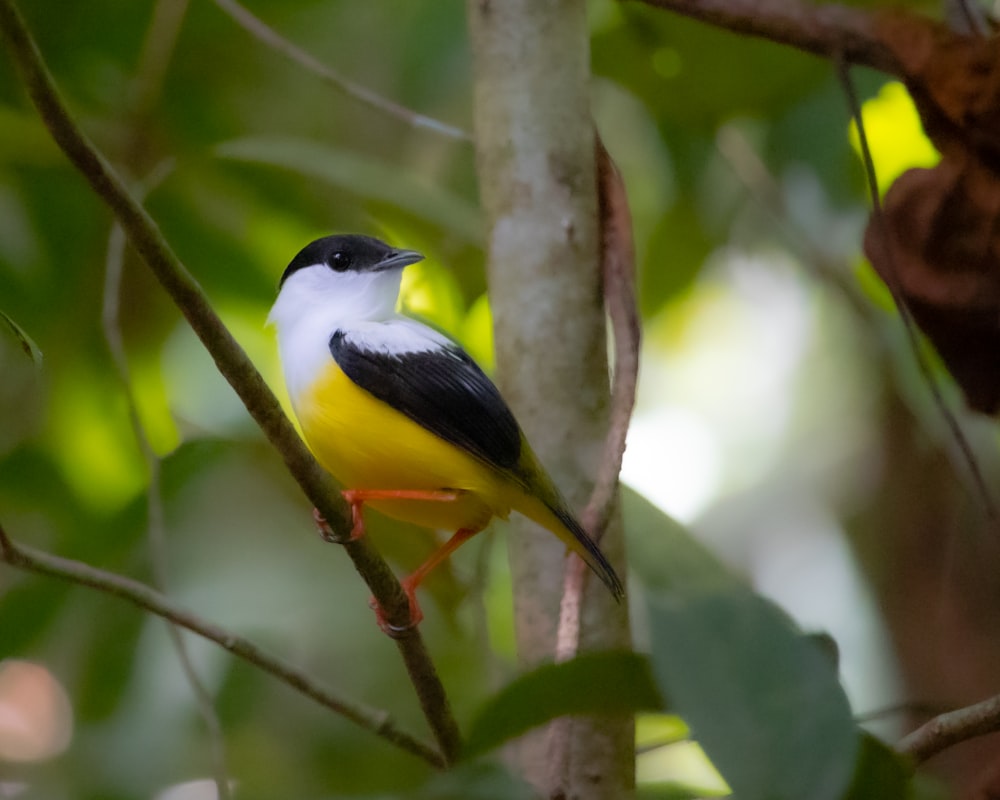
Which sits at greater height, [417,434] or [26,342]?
[26,342]

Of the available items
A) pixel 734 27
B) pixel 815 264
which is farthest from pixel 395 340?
pixel 815 264

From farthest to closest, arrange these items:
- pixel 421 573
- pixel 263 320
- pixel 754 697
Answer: pixel 263 320 → pixel 421 573 → pixel 754 697

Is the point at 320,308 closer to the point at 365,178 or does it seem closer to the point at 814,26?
the point at 365,178

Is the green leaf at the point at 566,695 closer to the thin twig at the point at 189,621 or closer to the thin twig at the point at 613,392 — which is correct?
the thin twig at the point at 613,392

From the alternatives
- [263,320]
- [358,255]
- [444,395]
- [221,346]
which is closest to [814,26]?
[444,395]

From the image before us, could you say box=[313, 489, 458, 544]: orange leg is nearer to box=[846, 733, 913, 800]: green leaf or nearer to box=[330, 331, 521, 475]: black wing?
box=[330, 331, 521, 475]: black wing

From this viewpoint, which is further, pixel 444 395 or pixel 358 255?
pixel 358 255

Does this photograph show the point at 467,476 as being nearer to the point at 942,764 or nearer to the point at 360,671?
the point at 360,671

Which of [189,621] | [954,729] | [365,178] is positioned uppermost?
[365,178]

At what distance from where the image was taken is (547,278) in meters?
1.48

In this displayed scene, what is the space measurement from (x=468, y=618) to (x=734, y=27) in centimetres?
140

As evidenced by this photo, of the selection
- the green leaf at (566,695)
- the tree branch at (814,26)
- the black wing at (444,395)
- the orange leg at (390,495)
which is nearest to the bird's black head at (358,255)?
the black wing at (444,395)

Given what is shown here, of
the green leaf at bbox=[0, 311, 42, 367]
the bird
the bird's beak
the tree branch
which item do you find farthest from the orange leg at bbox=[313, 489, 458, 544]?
the tree branch

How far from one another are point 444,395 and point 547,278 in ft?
0.70
